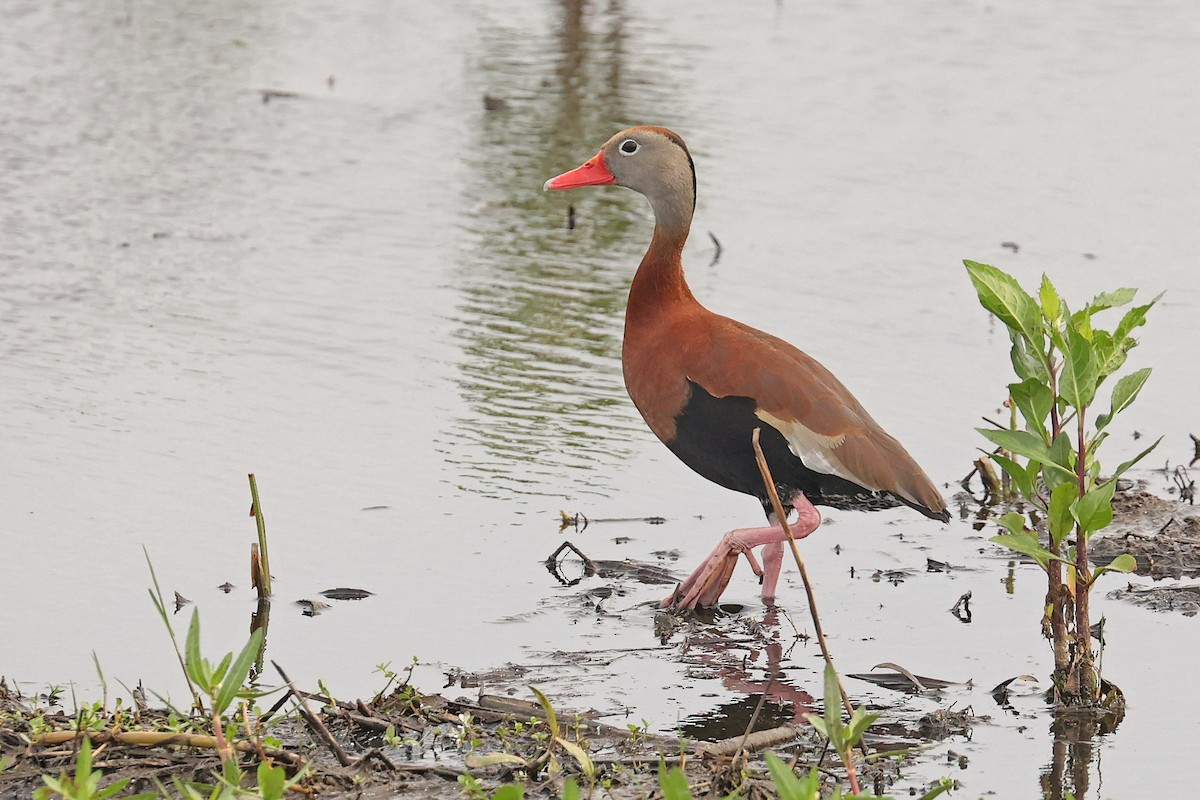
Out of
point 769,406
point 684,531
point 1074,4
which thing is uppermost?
point 1074,4

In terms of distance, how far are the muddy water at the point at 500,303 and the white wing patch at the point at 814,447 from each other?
523mm

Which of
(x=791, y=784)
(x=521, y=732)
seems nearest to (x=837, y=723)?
(x=791, y=784)

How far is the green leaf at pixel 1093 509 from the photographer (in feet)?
16.1

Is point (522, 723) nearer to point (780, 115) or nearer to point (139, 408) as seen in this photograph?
point (139, 408)

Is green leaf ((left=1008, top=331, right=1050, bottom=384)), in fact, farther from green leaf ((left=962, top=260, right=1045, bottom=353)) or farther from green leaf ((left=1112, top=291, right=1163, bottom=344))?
green leaf ((left=1112, top=291, right=1163, bottom=344))

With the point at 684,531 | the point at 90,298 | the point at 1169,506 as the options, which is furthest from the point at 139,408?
the point at 1169,506

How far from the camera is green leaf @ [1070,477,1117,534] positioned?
16.1 feet

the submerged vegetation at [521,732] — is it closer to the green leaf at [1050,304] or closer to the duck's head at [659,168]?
the green leaf at [1050,304]

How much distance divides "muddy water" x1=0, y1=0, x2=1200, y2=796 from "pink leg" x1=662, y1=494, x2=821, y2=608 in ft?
0.51

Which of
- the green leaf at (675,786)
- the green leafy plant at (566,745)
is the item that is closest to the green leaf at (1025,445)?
the green leafy plant at (566,745)

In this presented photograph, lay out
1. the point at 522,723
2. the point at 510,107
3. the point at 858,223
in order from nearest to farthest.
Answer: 1. the point at 522,723
2. the point at 858,223
3. the point at 510,107

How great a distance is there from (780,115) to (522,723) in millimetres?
10950

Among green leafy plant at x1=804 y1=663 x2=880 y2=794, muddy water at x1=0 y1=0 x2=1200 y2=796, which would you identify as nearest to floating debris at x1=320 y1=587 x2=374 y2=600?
muddy water at x1=0 y1=0 x2=1200 y2=796

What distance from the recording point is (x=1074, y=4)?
69.2ft
